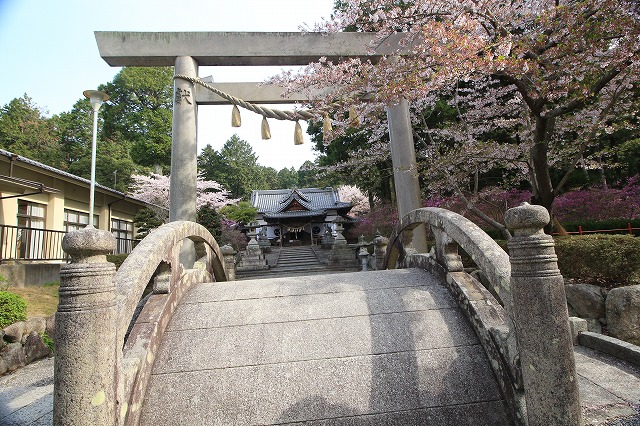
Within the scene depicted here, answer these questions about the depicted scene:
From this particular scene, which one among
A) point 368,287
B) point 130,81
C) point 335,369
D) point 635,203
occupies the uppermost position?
point 130,81

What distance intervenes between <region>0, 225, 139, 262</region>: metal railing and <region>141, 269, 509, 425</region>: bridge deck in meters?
8.10

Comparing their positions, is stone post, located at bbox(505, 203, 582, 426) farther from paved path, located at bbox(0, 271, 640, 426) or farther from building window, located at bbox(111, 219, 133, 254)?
building window, located at bbox(111, 219, 133, 254)

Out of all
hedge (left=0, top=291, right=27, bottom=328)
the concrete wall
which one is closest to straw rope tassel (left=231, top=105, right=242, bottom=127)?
hedge (left=0, top=291, right=27, bottom=328)

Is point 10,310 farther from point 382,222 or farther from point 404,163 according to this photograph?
point 382,222

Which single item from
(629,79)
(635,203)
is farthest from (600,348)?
(635,203)

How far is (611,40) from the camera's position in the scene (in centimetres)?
514

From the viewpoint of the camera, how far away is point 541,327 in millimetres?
1827

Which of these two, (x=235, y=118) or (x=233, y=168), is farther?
(x=233, y=168)

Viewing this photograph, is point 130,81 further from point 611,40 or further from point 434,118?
point 611,40

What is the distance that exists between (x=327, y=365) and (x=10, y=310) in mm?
6075

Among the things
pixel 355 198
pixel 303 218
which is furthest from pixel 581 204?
pixel 355 198

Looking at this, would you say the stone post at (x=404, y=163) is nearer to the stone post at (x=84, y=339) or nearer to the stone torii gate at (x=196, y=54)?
the stone torii gate at (x=196, y=54)

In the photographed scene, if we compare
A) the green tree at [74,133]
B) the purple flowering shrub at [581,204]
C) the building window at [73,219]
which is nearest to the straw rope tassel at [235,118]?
the purple flowering shrub at [581,204]

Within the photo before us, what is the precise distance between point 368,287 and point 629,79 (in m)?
5.71
